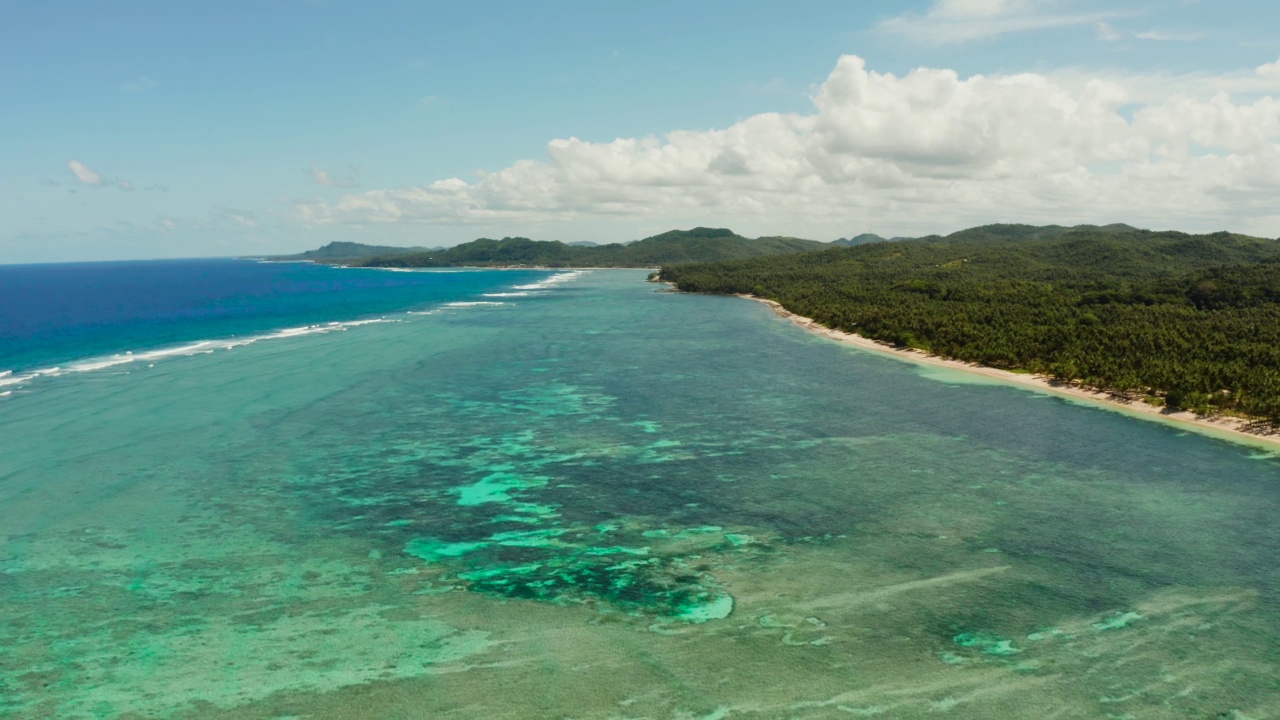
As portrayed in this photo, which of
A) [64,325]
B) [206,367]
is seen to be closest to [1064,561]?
[206,367]

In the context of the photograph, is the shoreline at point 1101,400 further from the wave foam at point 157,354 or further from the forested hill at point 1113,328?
the wave foam at point 157,354

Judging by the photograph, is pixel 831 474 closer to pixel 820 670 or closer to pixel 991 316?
pixel 820 670

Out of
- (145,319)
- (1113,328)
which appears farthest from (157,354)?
(1113,328)

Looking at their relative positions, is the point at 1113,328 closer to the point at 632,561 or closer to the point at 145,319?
the point at 632,561

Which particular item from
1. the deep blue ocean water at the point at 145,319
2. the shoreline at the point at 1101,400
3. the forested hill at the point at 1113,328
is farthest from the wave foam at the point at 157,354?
the forested hill at the point at 1113,328

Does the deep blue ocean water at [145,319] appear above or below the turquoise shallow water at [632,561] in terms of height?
above

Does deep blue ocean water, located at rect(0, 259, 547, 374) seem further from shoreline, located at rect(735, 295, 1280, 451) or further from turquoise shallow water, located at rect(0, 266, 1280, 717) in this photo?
shoreline, located at rect(735, 295, 1280, 451)
